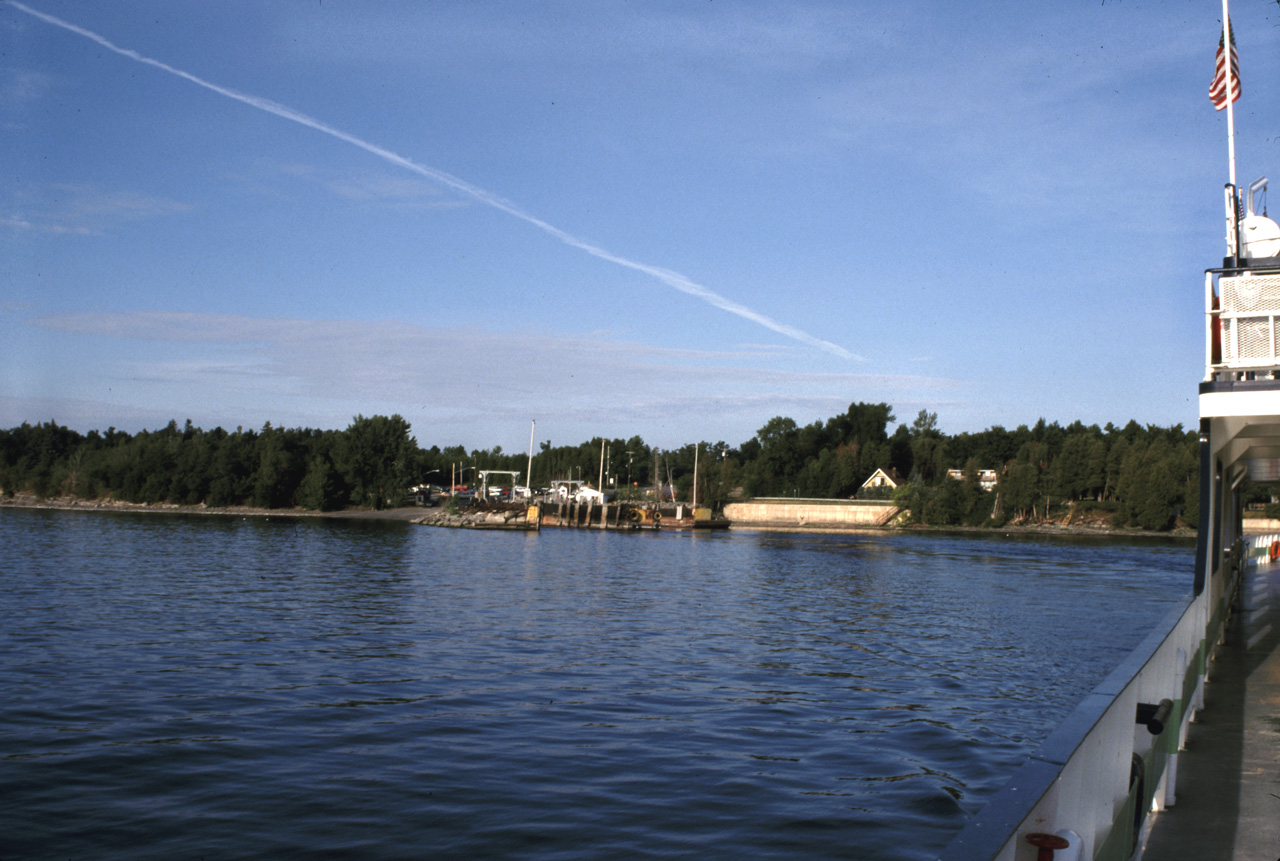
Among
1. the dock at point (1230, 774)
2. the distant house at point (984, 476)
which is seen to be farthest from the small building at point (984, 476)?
the dock at point (1230, 774)

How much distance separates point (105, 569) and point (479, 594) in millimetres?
15958

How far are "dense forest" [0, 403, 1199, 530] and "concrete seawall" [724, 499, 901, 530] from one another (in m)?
3.19

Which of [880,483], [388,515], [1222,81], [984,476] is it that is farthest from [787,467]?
[1222,81]

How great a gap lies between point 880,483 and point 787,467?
55.0 feet

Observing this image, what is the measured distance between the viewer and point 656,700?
14461 millimetres

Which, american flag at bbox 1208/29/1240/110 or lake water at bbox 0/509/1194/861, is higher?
american flag at bbox 1208/29/1240/110

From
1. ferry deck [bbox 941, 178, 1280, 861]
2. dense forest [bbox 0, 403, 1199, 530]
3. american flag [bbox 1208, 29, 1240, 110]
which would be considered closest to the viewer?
ferry deck [bbox 941, 178, 1280, 861]

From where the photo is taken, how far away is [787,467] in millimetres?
152750

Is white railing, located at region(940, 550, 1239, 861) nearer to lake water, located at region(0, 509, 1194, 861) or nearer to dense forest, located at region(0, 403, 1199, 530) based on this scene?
lake water, located at region(0, 509, 1194, 861)

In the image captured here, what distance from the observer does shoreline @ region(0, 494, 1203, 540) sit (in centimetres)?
10644

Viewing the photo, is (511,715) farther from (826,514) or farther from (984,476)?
(984,476)

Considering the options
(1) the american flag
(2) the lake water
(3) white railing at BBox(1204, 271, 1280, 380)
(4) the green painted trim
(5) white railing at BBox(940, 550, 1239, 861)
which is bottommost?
(2) the lake water

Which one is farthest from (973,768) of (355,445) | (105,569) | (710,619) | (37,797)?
(355,445)

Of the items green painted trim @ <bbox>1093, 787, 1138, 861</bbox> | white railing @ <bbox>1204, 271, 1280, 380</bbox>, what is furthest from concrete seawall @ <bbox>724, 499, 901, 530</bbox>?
green painted trim @ <bbox>1093, 787, 1138, 861</bbox>
